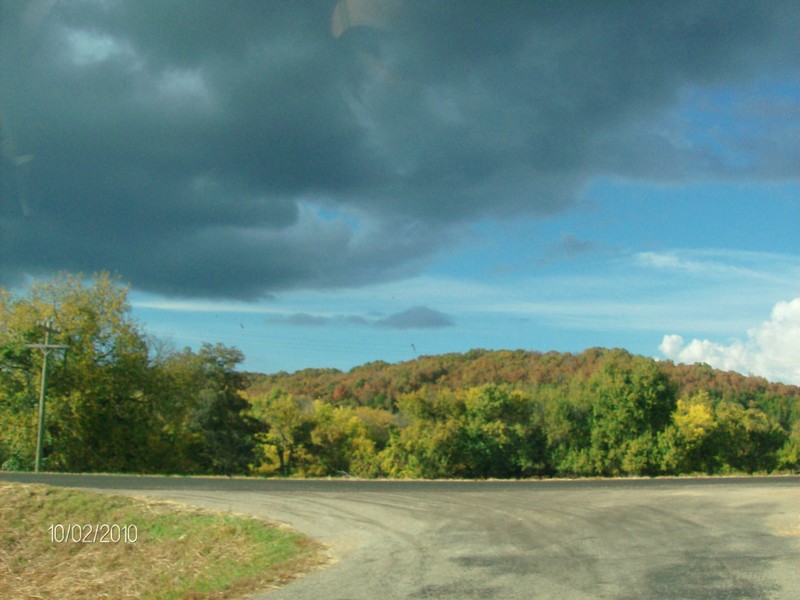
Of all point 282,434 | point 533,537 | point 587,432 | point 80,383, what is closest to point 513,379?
point 282,434

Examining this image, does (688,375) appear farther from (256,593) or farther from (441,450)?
(256,593)

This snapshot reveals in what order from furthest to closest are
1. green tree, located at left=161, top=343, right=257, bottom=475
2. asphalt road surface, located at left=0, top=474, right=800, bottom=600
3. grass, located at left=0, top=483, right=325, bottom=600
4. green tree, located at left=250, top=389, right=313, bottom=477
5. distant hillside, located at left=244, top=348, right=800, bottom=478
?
green tree, located at left=250, top=389, right=313, bottom=477
green tree, located at left=161, top=343, right=257, bottom=475
distant hillside, located at left=244, top=348, right=800, bottom=478
grass, located at left=0, top=483, right=325, bottom=600
asphalt road surface, located at left=0, top=474, right=800, bottom=600

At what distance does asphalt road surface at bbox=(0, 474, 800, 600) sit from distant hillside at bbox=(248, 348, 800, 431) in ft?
95.3

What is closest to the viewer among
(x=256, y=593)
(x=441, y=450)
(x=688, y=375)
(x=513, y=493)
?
(x=256, y=593)

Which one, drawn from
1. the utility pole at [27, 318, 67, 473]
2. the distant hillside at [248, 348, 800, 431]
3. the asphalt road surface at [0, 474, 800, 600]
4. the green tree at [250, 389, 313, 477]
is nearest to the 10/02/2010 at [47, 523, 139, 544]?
the asphalt road surface at [0, 474, 800, 600]

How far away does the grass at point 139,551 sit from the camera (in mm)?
10055

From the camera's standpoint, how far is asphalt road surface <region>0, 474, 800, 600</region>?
8586 mm

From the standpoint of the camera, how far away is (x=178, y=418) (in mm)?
49219

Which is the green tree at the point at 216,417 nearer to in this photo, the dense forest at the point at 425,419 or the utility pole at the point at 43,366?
the dense forest at the point at 425,419

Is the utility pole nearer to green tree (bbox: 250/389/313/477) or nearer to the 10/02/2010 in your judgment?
green tree (bbox: 250/389/313/477)

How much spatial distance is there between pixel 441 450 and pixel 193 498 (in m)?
26.9

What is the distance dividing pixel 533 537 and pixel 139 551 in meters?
7.08

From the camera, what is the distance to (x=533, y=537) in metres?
12.0

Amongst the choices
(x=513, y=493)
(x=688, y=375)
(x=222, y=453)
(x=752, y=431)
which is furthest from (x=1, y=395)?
(x=688, y=375)
